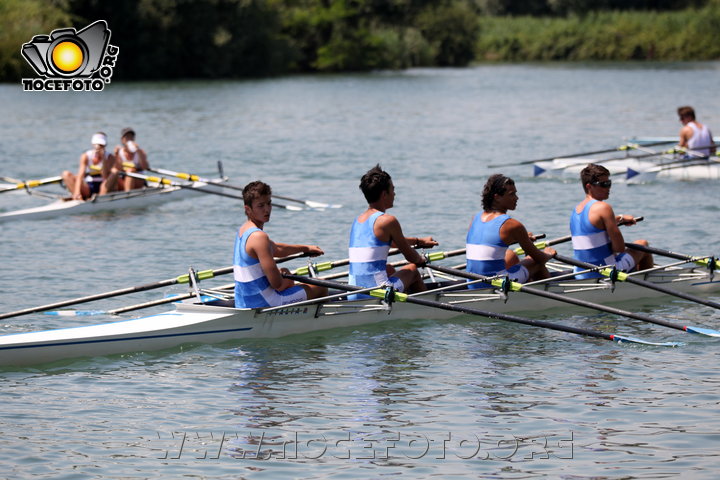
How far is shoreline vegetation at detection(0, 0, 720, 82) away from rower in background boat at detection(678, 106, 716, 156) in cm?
3605

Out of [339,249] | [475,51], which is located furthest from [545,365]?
[475,51]

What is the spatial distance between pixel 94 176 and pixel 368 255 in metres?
9.96

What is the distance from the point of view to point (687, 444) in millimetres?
8438

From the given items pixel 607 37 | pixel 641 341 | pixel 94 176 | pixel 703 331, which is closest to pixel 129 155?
pixel 94 176

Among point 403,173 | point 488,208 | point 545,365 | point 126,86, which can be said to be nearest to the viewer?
point 545,365

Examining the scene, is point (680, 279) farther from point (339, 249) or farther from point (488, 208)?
point (339, 249)

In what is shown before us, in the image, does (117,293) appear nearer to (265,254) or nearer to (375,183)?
(265,254)

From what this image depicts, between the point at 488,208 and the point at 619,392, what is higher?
the point at 488,208

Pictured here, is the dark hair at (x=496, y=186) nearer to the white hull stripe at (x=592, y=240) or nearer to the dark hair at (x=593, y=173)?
the dark hair at (x=593, y=173)

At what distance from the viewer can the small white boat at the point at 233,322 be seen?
401 inches

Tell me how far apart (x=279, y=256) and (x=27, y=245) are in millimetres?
7764

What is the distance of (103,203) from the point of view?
19.6 meters

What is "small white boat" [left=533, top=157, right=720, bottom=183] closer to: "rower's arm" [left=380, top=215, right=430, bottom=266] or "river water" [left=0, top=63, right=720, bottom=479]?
"river water" [left=0, top=63, right=720, bottom=479]

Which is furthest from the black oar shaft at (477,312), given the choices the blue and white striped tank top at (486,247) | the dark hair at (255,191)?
the dark hair at (255,191)
